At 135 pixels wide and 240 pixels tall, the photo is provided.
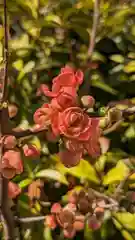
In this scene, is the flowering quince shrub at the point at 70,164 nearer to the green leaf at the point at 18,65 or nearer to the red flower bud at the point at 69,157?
the red flower bud at the point at 69,157

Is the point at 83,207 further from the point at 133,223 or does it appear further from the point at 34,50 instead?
the point at 34,50

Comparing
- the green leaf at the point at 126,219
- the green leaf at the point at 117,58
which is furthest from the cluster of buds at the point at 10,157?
the green leaf at the point at 117,58

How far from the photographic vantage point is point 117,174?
4.76ft

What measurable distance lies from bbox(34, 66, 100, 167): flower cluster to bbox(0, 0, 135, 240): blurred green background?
61 centimetres

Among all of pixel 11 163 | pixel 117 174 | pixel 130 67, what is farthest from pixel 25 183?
pixel 11 163

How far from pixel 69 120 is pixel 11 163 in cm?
14

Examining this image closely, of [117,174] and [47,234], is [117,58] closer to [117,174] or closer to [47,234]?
[117,174]

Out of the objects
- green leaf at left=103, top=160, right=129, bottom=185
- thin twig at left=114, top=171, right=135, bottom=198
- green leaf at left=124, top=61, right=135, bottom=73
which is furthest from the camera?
green leaf at left=124, top=61, right=135, bottom=73

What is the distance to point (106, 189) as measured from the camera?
5.04ft

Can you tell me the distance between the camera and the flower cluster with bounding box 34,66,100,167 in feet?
2.71

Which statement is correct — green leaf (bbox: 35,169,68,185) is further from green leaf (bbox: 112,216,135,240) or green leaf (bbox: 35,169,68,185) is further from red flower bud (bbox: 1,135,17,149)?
red flower bud (bbox: 1,135,17,149)

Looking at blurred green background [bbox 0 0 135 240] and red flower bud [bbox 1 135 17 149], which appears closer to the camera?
red flower bud [bbox 1 135 17 149]

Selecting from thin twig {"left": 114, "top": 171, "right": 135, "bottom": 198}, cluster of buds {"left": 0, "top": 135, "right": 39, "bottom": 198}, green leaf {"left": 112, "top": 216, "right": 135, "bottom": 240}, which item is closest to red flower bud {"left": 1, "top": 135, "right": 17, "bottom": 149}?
cluster of buds {"left": 0, "top": 135, "right": 39, "bottom": 198}

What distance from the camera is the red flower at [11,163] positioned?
876mm
